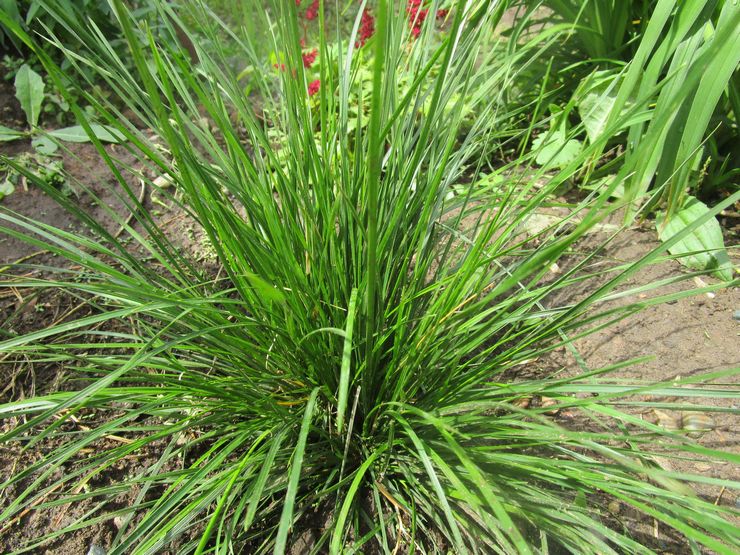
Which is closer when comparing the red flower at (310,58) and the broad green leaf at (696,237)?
the broad green leaf at (696,237)

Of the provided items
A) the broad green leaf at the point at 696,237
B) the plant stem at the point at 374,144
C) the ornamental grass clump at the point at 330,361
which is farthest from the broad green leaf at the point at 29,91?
the broad green leaf at the point at 696,237

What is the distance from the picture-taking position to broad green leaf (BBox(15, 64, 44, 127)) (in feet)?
5.88

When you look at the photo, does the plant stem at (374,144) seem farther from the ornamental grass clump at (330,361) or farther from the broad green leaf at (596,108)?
the broad green leaf at (596,108)

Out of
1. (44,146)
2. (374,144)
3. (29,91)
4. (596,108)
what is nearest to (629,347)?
(596,108)

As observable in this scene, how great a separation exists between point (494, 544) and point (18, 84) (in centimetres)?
208

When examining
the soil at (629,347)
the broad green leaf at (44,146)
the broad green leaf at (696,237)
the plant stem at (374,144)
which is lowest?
the soil at (629,347)

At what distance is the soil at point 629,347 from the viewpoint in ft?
3.34

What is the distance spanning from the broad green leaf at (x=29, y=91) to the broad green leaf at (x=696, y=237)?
2.09 metres

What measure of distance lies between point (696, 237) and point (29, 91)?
2.24 metres

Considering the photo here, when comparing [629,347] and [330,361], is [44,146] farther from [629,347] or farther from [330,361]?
[629,347]

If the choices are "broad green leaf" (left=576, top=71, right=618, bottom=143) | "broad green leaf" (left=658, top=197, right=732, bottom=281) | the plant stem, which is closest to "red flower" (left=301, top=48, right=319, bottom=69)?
"broad green leaf" (left=576, top=71, right=618, bottom=143)

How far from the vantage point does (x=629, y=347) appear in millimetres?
1286

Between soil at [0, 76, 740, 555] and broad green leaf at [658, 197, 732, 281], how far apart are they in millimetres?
44

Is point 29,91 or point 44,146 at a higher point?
point 29,91
